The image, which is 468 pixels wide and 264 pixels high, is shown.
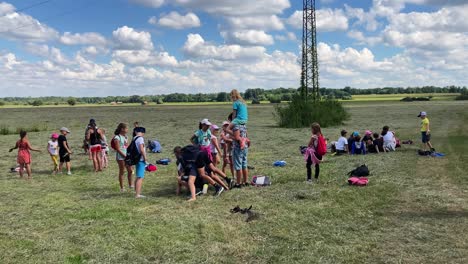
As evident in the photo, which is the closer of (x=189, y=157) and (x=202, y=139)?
(x=189, y=157)

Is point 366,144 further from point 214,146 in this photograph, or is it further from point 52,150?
point 52,150

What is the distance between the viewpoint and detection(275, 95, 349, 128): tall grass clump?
37.5m

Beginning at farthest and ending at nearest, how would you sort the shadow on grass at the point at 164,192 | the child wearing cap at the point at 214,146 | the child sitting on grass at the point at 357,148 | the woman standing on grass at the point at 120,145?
the child sitting on grass at the point at 357,148 < the child wearing cap at the point at 214,146 < the woman standing on grass at the point at 120,145 < the shadow on grass at the point at 164,192

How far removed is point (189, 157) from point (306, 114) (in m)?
28.8

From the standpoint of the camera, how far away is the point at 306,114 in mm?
37906

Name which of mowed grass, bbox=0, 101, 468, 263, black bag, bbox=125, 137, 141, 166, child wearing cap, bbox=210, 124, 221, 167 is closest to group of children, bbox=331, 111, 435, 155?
mowed grass, bbox=0, 101, 468, 263

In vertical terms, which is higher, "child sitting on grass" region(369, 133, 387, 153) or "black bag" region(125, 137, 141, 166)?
"black bag" region(125, 137, 141, 166)

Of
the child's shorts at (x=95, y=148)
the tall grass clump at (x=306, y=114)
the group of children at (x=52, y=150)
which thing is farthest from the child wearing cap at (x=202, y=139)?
the tall grass clump at (x=306, y=114)

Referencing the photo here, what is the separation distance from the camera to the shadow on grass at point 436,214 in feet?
27.3

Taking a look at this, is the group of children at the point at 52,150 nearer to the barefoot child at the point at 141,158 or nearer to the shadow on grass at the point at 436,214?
the barefoot child at the point at 141,158

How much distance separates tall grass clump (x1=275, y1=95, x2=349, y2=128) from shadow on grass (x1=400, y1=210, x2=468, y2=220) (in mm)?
28487

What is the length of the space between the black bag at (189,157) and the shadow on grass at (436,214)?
4.69 m

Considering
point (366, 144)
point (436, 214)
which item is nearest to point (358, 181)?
point (436, 214)

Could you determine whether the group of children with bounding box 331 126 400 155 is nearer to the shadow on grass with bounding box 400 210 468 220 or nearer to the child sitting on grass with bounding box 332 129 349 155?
the child sitting on grass with bounding box 332 129 349 155
